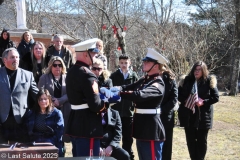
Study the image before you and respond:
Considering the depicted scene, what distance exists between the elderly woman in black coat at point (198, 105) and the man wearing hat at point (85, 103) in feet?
7.60

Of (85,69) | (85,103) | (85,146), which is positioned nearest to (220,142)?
Answer: (85,146)

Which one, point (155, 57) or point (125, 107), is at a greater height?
point (155, 57)

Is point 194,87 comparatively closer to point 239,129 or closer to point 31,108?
point 31,108

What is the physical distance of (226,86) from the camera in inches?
1178

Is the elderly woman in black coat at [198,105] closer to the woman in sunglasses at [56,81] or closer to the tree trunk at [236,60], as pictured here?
the woman in sunglasses at [56,81]

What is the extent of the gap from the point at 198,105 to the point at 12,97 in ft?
9.40

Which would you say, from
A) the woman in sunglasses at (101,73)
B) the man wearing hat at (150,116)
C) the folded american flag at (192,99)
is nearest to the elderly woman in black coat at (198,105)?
the folded american flag at (192,99)

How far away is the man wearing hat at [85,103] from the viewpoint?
380 centimetres

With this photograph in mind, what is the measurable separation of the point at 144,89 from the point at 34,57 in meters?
2.64

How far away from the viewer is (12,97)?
454cm

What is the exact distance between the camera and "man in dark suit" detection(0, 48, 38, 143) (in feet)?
14.9

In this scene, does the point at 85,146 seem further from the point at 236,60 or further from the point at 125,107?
the point at 236,60

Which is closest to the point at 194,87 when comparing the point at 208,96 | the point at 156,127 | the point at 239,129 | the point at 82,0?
the point at 208,96

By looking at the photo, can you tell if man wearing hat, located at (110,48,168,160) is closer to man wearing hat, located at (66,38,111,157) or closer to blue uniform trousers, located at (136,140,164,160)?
blue uniform trousers, located at (136,140,164,160)
